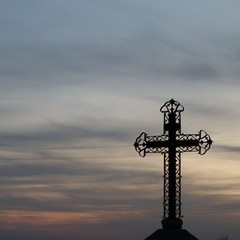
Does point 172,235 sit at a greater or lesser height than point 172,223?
lesser

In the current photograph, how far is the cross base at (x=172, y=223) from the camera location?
35000 millimetres

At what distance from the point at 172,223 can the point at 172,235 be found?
62cm

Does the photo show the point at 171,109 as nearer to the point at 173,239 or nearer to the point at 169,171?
the point at 169,171

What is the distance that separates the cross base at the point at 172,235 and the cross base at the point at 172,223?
0.25 metres

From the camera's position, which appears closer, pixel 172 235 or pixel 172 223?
pixel 172 235

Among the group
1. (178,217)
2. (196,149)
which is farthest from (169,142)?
(178,217)

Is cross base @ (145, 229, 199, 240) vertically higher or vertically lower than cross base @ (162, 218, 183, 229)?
lower

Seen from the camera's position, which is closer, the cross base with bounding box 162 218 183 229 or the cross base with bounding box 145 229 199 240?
the cross base with bounding box 145 229 199 240

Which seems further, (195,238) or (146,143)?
(146,143)

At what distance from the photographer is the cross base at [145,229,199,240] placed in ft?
113

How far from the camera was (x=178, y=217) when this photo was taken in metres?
35.4

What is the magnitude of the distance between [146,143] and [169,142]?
139 centimetres

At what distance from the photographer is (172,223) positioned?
3500 centimetres

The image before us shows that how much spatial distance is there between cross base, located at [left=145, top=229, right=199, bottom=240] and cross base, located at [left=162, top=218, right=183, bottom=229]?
0.83 ft
